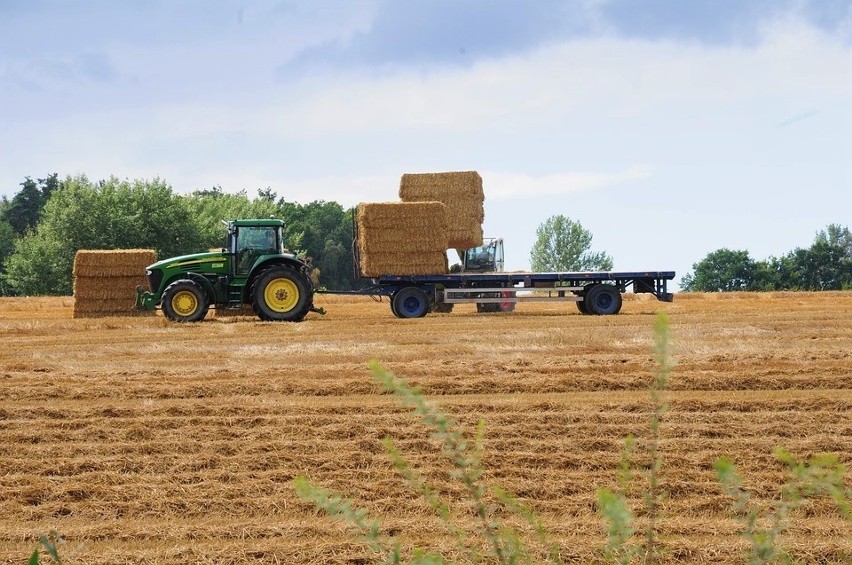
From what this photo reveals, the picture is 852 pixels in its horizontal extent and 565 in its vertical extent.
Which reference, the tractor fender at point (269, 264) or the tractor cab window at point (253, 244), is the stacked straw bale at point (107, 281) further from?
the tractor fender at point (269, 264)

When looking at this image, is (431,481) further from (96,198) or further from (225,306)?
(96,198)

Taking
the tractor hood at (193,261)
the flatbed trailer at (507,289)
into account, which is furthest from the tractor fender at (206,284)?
the flatbed trailer at (507,289)

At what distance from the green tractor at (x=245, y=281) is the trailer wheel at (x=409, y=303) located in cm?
245

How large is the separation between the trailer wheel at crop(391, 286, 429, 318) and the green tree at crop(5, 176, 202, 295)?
2845 centimetres

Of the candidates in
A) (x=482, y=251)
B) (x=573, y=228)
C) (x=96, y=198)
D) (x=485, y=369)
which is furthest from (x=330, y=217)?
(x=485, y=369)

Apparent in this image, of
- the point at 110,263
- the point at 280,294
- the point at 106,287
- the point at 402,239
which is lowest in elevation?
the point at 280,294

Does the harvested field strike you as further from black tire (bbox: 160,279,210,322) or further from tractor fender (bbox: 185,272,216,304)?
tractor fender (bbox: 185,272,216,304)

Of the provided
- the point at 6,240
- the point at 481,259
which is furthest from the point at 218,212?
the point at 481,259

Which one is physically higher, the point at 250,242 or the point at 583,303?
the point at 250,242

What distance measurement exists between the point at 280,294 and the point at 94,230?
100 feet

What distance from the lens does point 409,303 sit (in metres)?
23.2

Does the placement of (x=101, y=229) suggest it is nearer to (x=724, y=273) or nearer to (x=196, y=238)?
(x=196, y=238)

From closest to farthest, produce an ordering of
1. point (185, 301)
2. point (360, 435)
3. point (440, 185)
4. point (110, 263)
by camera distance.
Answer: point (360, 435), point (185, 301), point (440, 185), point (110, 263)

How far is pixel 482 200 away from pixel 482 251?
1.25 m
